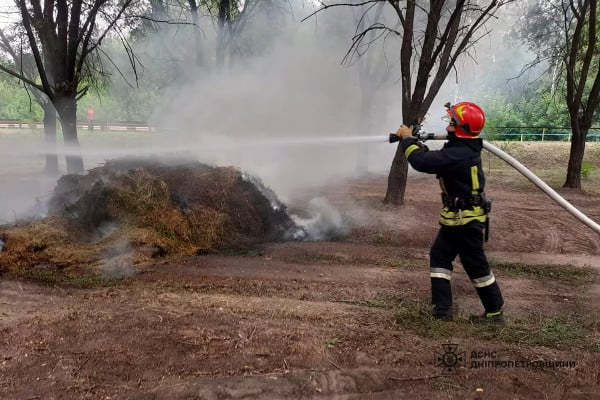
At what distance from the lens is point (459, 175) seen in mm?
3668

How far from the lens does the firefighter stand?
3643mm

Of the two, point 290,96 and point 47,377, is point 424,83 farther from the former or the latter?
point 47,377

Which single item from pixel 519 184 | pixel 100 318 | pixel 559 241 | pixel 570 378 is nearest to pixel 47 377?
pixel 100 318

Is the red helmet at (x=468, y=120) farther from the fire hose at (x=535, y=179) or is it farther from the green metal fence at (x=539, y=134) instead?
the green metal fence at (x=539, y=134)

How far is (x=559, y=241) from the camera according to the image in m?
6.85

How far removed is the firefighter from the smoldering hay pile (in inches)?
122

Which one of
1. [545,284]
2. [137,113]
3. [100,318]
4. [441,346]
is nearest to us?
[441,346]

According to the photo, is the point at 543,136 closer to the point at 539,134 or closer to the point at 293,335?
the point at 539,134

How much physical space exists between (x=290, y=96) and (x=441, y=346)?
11.4 m

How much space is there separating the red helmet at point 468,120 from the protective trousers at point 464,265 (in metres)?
0.75

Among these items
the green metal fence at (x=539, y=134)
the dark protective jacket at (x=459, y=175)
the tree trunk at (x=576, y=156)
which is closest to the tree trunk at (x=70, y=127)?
the dark protective jacket at (x=459, y=175)

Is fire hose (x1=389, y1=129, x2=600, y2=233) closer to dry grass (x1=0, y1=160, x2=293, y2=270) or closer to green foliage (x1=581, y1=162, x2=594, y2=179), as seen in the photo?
dry grass (x1=0, y1=160, x2=293, y2=270)

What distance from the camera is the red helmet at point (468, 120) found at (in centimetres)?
365

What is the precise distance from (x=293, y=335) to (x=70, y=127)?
19.5 feet
